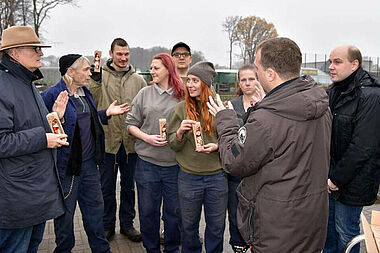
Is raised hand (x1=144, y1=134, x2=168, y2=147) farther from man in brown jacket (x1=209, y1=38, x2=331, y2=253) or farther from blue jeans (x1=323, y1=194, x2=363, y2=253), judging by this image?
blue jeans (x1=323, y1=194, x2=363, y2=253)

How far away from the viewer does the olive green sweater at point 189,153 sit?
10.0ft

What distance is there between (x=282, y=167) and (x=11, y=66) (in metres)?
2.13

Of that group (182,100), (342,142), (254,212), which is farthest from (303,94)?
(182,100)

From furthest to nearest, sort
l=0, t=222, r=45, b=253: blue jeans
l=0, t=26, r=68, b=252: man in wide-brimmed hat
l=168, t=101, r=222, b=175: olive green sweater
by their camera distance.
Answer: l=168, t=101, r=222, b=175: olive green sweater, l=0, t=222, r=45, b=253: blue jeans, l=0, t=26, r=68, b=252: man in wide-brimmed hat

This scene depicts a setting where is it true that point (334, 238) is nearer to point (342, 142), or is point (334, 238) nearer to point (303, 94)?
point (342, 142)

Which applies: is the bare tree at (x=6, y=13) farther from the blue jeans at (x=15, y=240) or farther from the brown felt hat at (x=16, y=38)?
the blue jeans at (x=15, y=240)

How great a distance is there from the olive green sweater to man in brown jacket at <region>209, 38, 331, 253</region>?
992mm

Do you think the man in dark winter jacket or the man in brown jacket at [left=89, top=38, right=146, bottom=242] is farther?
the man in brown jacket at [left=89, top=38, right=146, bottom=242]

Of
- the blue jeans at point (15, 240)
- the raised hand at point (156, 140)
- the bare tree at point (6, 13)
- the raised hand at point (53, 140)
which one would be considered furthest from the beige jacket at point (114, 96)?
the bare tree at point (6, 13)

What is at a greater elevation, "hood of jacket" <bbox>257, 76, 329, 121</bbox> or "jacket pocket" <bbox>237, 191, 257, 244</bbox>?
"hood of jacket" <bbox>257, 76, 329, 121</bbox>

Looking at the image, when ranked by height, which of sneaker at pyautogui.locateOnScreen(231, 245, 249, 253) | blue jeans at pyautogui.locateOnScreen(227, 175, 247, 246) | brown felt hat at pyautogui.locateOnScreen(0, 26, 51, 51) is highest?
brown felt hat at pyautogui.locateOnScreen(0, 26, 51, 51)

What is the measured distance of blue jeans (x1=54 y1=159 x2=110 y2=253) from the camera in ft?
10.3

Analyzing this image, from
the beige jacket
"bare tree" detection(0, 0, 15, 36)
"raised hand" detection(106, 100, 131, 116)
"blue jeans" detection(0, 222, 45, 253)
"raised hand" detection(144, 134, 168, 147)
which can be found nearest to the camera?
"blue jeans" detection(0, 222, 45, 253)

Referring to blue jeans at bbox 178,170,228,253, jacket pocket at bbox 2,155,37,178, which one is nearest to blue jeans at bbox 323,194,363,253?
blue jeans at bbox 178,170,228,253
